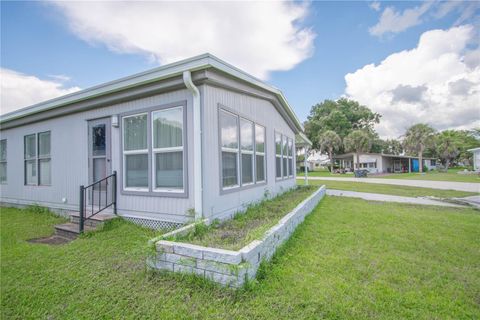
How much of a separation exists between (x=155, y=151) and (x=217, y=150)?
125 centimetres

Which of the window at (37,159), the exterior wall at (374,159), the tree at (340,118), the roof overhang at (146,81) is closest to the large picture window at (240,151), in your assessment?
the roof overhang at (146,81)

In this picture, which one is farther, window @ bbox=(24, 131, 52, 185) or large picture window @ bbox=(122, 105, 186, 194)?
window @ bbox=(24, 131, 52, 185)

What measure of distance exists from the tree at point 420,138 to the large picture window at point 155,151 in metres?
36.3

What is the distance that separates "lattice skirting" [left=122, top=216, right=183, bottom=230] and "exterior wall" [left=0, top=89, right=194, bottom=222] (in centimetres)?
9

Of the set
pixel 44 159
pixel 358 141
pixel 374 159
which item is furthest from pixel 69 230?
pixel 374 159

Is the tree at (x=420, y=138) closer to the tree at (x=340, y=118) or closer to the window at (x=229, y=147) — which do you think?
the tree at (x=340, y=118)

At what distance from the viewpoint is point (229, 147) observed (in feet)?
16.8

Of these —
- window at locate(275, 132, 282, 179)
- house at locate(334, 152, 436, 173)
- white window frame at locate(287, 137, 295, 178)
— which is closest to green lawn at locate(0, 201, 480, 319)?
window at locate(275, 132, 282, 179)

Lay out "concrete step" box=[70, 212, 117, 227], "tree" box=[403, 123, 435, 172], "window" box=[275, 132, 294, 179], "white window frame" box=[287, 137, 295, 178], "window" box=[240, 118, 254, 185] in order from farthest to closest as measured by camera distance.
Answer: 1. "tree" box=[403, 123, 435, 172]
2. "white window frame" box=[287, 137, 295, 178]
3. "window" box=[275, 132, 294, 179]
4. "window" box=[240, 118, 254, 185]
5. "concrete step" box=[70, 212, 117, 227]

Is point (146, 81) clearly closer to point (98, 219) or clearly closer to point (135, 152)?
point (135, 152)

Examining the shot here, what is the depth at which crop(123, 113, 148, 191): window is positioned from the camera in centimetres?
486

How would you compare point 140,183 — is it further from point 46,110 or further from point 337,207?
point 337,207

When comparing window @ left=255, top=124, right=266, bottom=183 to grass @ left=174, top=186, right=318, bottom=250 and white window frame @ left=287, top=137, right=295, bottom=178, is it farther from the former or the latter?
white window frame @ left=287, top=137, right=295, bottom=178

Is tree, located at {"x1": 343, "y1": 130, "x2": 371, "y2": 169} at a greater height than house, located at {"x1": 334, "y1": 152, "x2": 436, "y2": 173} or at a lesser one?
greater
